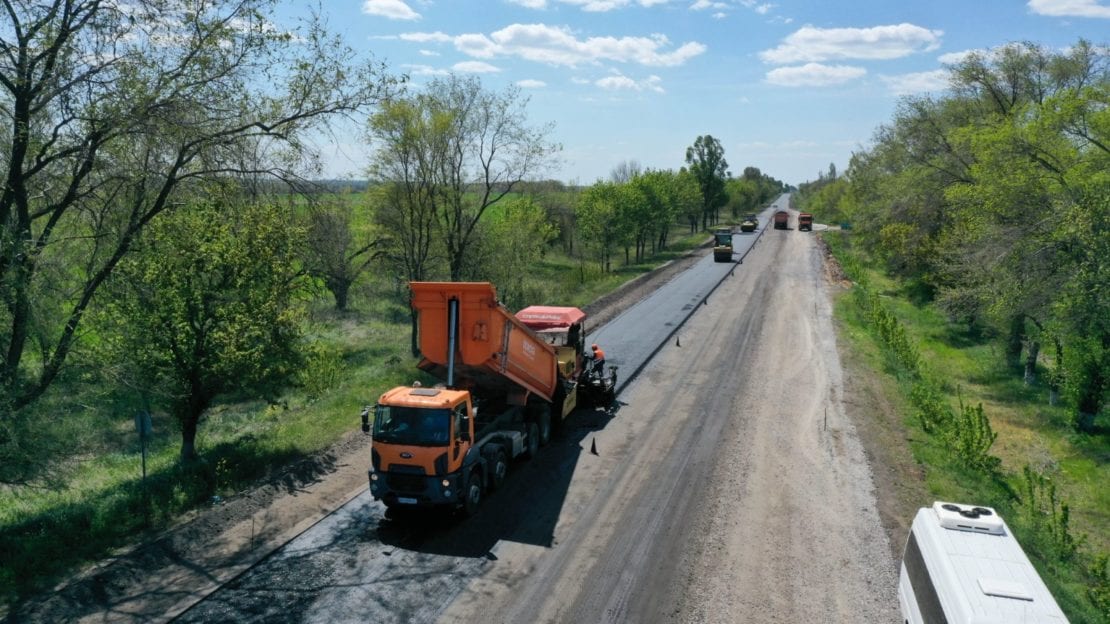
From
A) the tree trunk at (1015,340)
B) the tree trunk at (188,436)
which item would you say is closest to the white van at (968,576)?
the tree trunk at (188,436)

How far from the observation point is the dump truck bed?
14586 mm

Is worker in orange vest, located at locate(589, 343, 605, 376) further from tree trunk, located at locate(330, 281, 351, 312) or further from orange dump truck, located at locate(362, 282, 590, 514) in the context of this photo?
tree trunk, located at locate(330, 281, 351, 312)

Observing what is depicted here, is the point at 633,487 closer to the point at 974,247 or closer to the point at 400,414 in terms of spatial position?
the point at 400,414

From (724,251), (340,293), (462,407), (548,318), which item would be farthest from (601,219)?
(462,407)

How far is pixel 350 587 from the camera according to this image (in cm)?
1151

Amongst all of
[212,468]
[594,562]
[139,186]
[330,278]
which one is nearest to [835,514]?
[594,562]

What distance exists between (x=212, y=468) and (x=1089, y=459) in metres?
22.5

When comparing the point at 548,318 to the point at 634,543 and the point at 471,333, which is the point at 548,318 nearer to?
the point at 471,333

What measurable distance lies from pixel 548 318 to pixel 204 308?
890cm

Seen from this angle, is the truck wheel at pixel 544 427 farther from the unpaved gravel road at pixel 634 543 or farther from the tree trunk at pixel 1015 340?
the tree trunk at pixel 1015 340

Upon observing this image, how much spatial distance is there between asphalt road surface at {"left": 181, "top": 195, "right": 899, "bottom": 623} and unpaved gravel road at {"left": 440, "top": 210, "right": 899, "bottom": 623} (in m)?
0.04

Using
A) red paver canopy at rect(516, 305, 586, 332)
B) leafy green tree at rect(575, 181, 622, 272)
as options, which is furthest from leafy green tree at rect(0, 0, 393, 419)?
leafy green tree at rect(575, 181, 622, 272)

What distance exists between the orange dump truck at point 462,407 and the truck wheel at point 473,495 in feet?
0.07

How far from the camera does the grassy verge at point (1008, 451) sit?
1351cm
